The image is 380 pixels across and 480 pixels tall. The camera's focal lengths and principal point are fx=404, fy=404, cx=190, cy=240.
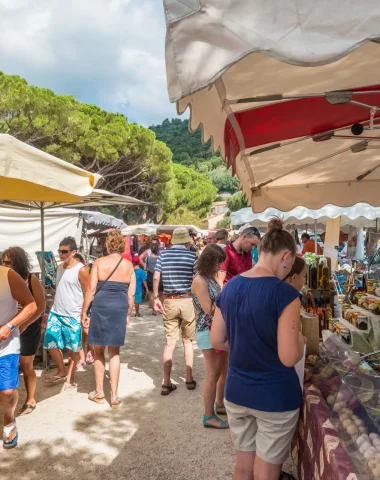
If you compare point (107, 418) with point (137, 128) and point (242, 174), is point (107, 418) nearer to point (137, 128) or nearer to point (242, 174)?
point (242, 174)

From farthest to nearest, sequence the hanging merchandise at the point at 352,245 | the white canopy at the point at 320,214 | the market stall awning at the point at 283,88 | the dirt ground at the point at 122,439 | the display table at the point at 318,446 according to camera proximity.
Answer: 1. the hanging merchandise at the point at 352,245
2. the white canopy at the point at 320,214
3. the dirt ground at the point at 122,439
4. the display table at the point at 318,446
5. the market stall awning at the point at 283,88

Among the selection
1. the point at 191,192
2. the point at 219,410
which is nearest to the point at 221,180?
the point at 191,192

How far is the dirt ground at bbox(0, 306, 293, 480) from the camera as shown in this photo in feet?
9.91

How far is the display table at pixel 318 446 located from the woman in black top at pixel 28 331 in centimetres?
232

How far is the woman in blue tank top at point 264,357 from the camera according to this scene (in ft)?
6.21

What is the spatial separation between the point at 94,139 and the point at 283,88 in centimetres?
2396

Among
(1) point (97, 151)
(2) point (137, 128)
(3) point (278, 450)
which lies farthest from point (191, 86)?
(2) point (137, 128)

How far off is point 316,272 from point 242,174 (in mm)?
1146

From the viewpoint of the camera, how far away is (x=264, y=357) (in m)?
1.98

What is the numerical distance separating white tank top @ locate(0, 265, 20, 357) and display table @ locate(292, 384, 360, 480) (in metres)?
2.23

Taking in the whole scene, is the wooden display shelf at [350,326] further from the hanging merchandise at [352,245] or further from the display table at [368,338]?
the hanging merchandise at [352,245]

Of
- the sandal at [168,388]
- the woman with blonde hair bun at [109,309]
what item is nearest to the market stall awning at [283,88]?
the woman with blonde hair bun at [109,309]

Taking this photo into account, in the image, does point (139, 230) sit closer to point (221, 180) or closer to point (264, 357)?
point (264, 357)

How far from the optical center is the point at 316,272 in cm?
355
